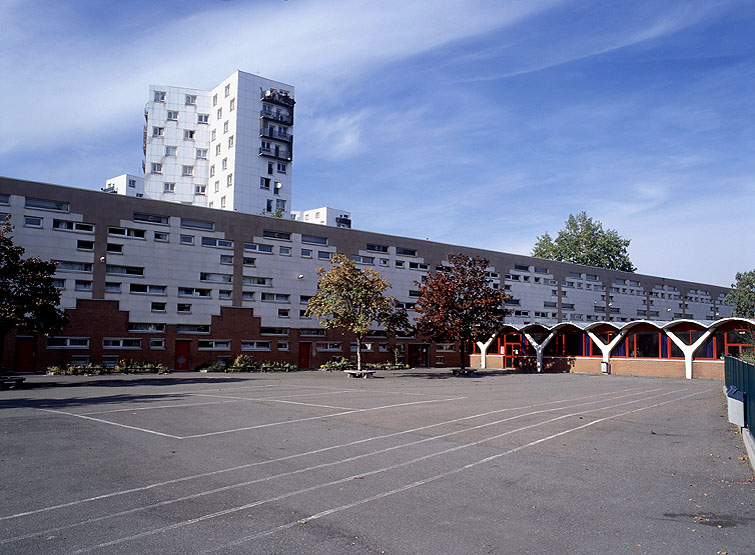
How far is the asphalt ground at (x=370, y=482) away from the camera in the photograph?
620cm

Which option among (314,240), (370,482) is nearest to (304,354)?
(314,240)

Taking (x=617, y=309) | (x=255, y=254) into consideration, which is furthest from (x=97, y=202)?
(x=617, y=309)

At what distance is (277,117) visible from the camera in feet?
227

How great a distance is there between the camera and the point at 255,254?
45.0 meters

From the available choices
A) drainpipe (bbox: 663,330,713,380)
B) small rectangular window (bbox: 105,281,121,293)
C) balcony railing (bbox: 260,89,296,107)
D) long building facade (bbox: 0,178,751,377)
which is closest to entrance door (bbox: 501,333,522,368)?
long building facade (bbox: 0,178,751,377)

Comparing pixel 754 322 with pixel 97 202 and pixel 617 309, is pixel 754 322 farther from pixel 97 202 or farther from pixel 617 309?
pixel 97 202

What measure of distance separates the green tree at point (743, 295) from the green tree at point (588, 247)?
16120 millimetres

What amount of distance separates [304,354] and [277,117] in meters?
34.3

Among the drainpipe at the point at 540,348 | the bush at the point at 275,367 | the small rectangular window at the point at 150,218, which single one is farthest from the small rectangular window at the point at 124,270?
the drainpipe at the point at 540,348

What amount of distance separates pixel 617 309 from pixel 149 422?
221ft

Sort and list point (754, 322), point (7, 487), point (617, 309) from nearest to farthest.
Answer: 1. point (7, 487)
2. point (754, 322)
3. point (617, 309)

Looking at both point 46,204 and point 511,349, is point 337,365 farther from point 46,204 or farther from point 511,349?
point 46,204

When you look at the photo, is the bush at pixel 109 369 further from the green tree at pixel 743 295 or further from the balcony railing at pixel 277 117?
the green tree at pixel 743 295

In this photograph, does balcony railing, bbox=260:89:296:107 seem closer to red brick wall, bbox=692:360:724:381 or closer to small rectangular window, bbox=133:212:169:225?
small rectangular window, bbox=133:212:169:225
